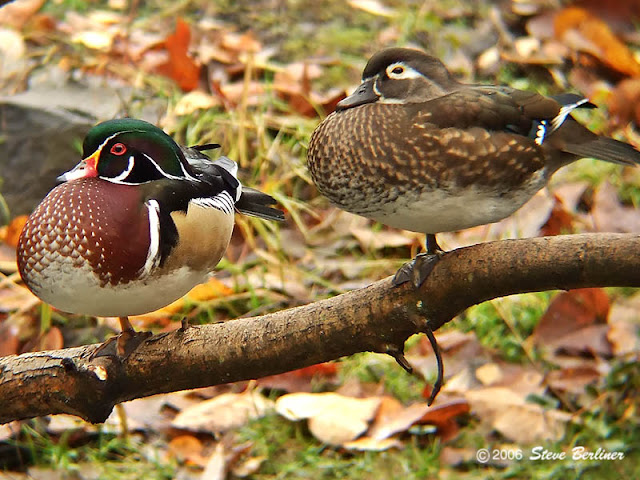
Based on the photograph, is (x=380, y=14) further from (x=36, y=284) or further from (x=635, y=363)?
(x=36, y=284)

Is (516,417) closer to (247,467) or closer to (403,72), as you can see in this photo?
(247,467)

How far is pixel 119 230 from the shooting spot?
77.0 inches

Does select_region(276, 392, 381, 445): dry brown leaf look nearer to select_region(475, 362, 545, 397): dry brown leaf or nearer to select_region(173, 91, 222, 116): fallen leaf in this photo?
select_region(475, 362, 545, 397): dry brown leaf

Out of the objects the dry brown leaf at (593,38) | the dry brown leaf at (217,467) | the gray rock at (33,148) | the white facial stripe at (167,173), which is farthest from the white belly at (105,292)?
the dry brown leaf at (593,38)

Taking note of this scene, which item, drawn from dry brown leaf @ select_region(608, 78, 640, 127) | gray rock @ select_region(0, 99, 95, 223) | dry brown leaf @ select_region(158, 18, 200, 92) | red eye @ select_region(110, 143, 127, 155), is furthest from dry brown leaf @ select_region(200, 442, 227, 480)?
dry brown leaf @ select_region(608, 78, 640, 127)

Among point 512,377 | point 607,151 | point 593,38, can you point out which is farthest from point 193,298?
point 593,38

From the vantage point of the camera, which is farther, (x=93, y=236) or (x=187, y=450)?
(x=187, y=450)

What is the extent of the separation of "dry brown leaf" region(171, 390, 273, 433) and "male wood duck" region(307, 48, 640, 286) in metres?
1.00

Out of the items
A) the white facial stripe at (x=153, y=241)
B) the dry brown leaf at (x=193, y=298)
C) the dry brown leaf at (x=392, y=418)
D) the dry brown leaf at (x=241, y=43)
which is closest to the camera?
the white facial stripe at (x=153, y=241)

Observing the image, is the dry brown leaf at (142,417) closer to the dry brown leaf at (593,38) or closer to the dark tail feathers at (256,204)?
the dark tail feathers at (256,204)

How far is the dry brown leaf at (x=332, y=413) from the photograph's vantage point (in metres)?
2.80

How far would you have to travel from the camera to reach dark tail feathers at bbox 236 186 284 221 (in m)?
2.38

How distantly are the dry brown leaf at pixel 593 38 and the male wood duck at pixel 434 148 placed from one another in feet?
7.72

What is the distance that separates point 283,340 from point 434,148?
1.77 ft
